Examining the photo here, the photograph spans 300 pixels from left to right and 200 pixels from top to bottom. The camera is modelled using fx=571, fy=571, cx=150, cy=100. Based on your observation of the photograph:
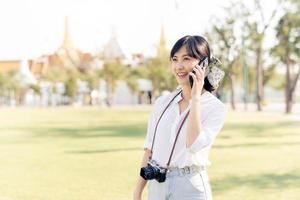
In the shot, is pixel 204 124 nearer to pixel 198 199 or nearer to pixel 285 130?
pixel 198 199

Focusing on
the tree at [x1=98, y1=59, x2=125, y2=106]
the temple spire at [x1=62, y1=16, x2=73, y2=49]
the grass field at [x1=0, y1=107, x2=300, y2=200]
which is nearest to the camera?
the grass field at [x1=0, y1=107, x2=300, y2=200]

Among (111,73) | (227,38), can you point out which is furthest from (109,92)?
(227,38)

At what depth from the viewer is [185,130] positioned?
235 cm

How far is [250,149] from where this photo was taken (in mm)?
12602

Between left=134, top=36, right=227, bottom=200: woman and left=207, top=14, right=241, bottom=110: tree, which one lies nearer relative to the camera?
left=134, top=36, right=227, bottom=200: woman

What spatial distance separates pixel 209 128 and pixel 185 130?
11 centimetres

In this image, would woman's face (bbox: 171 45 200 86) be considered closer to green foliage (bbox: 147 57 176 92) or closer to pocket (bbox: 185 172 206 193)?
pocket (bbox: 185 172 206 193)

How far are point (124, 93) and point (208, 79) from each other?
62403 millimetres

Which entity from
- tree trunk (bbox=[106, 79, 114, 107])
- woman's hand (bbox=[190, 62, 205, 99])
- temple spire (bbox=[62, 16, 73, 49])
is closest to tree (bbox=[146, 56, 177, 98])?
tree trunk (bbox=[106, 79, 114, 107])

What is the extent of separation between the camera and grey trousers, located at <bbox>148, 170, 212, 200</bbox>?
239cm

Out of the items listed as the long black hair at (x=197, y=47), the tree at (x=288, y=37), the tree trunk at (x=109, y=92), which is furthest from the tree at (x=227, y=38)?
the long black hair at (x=197, y=47)

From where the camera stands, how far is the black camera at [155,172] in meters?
2.36

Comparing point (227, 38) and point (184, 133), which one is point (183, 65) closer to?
point (184, 133)

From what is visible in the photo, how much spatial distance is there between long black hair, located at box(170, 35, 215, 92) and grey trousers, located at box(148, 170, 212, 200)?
0.39 metres
